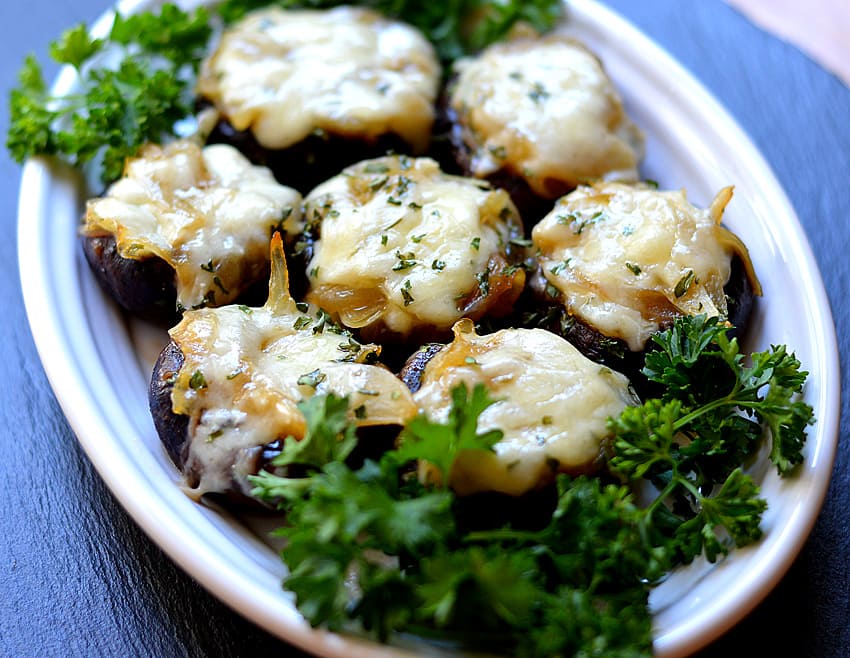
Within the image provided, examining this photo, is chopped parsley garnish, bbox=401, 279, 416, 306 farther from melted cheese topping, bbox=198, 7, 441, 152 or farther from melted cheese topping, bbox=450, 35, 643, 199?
melted cheese topping, bbox=198, 7, 441, 152

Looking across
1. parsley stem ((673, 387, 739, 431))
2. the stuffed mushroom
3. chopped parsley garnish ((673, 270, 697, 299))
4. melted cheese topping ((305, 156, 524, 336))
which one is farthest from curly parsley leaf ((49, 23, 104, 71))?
parsley stem ((673, 387, 739, 431))

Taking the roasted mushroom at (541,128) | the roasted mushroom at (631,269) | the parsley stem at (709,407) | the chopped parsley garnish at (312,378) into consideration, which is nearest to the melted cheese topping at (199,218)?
the chopped parsley garnish at (312,378)

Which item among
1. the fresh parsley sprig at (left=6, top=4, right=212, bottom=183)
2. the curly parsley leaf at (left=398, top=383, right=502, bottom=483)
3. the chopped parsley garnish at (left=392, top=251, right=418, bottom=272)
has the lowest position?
the fresh parsley sprig at (left=6, top=4, right=212, bottom=183)

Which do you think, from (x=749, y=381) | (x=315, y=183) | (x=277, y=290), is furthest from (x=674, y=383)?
(x=315, y=183)

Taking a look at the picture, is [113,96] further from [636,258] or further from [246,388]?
[636,258]

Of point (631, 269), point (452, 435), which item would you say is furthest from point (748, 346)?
point (452, 435)
